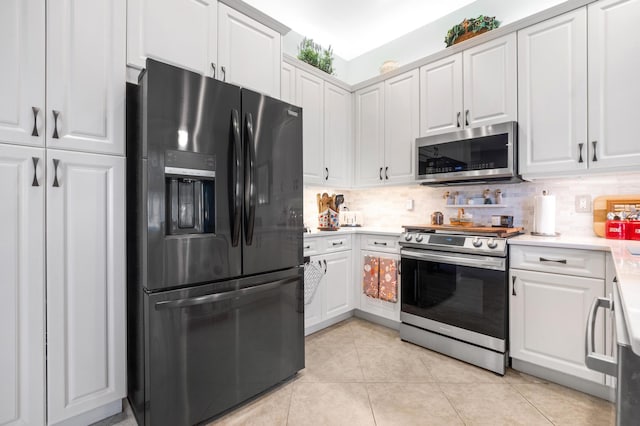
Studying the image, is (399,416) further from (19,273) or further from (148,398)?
(19,273)

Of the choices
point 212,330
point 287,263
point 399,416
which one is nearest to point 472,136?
point 287,263

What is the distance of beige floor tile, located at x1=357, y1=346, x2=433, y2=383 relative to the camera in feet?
6.89

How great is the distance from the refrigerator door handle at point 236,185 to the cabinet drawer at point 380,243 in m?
1.64

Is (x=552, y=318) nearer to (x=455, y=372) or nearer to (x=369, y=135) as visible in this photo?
(x=455, y=372)

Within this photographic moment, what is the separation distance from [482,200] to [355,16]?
7.51ft

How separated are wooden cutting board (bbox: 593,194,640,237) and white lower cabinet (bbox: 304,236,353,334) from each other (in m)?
1.98

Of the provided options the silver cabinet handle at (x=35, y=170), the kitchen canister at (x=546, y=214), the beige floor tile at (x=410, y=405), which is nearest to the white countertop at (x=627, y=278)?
the kitchen canister at (x=546, y=214)

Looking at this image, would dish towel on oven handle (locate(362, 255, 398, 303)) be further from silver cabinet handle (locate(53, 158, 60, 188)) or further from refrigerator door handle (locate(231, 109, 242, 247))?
silver cabinet handle (locate(53, 158, 60, 188))

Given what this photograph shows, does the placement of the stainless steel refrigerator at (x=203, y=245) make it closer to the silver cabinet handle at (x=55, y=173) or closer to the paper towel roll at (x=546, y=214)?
the silver cabinet handle at (x=55, y=173)

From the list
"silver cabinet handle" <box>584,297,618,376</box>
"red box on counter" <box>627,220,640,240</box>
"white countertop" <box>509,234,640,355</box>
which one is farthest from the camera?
"red box on counter" <box>627,220,640,240</box>

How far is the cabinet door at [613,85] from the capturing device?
1.93m

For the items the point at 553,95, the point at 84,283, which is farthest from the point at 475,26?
the point at 84,283

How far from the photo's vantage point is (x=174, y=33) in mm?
1834

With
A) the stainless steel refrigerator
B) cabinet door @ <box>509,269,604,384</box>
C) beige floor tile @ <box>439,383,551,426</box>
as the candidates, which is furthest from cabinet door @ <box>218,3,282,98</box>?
beige floor tile @ <box>439,383,551,426</box>
